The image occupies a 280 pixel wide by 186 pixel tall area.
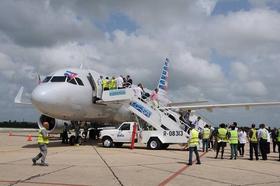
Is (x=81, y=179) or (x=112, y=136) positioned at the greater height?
(x=112, y=136)

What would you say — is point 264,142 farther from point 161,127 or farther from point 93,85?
point 93,85

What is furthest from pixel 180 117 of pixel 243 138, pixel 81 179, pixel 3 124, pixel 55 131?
pixel 3 124

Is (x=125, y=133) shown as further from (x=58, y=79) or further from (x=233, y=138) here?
(x=233, y=138)

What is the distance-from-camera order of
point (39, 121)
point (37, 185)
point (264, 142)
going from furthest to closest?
point (39, 121), point (264, 142), point (37, 185)

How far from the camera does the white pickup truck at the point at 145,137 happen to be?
2028cm

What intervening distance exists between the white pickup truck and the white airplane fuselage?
6.04 ft

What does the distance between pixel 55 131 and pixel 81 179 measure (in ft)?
51.9

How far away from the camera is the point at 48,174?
10.2m

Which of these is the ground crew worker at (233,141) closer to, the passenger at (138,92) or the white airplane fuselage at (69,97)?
the passenger at (138,92)

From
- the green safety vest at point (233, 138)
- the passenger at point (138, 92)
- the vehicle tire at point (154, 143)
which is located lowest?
the vehicle tire at point (154, 143)

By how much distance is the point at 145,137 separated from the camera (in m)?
20.9

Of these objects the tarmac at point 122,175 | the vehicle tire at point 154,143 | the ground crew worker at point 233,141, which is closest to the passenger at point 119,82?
the vehicle tire at point 154,143

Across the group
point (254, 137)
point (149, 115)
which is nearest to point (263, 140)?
point (254, 137)

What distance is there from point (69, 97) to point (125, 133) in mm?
3969
